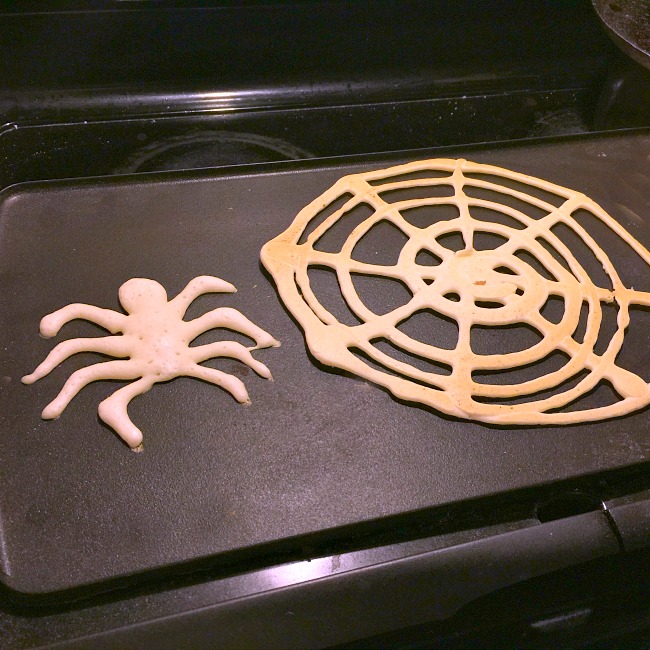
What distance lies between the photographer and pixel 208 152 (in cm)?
135

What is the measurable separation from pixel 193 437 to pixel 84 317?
0.25m

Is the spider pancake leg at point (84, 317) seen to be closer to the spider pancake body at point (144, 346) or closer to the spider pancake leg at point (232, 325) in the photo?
the spider pancake body at point (144, 346)

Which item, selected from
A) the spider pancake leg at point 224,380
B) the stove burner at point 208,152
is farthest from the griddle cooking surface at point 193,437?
the stove burner at point 208,152

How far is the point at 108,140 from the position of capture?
132 centimetres

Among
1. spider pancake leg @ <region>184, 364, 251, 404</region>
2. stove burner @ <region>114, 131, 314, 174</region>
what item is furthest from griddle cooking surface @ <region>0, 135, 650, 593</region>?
stove burner @ <region>114, 131, 314, 174</region>

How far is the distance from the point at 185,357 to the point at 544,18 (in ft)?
3.77

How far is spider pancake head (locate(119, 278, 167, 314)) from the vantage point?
3.20 feet

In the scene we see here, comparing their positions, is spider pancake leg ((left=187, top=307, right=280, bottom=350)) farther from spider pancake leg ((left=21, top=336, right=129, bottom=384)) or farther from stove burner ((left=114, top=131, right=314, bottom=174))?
stove burner ((left=114, top=131, right=314, bottom=174))

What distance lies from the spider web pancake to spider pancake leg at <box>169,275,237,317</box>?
0.08 meters

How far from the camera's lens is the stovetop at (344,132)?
0.75m

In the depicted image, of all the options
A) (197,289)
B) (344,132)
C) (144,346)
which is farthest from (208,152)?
(144,346)

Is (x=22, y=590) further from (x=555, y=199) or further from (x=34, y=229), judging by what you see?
(x=555, y=199)

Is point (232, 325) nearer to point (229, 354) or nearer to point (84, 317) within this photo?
point (229, 354)

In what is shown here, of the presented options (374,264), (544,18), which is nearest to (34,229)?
(374,264)
